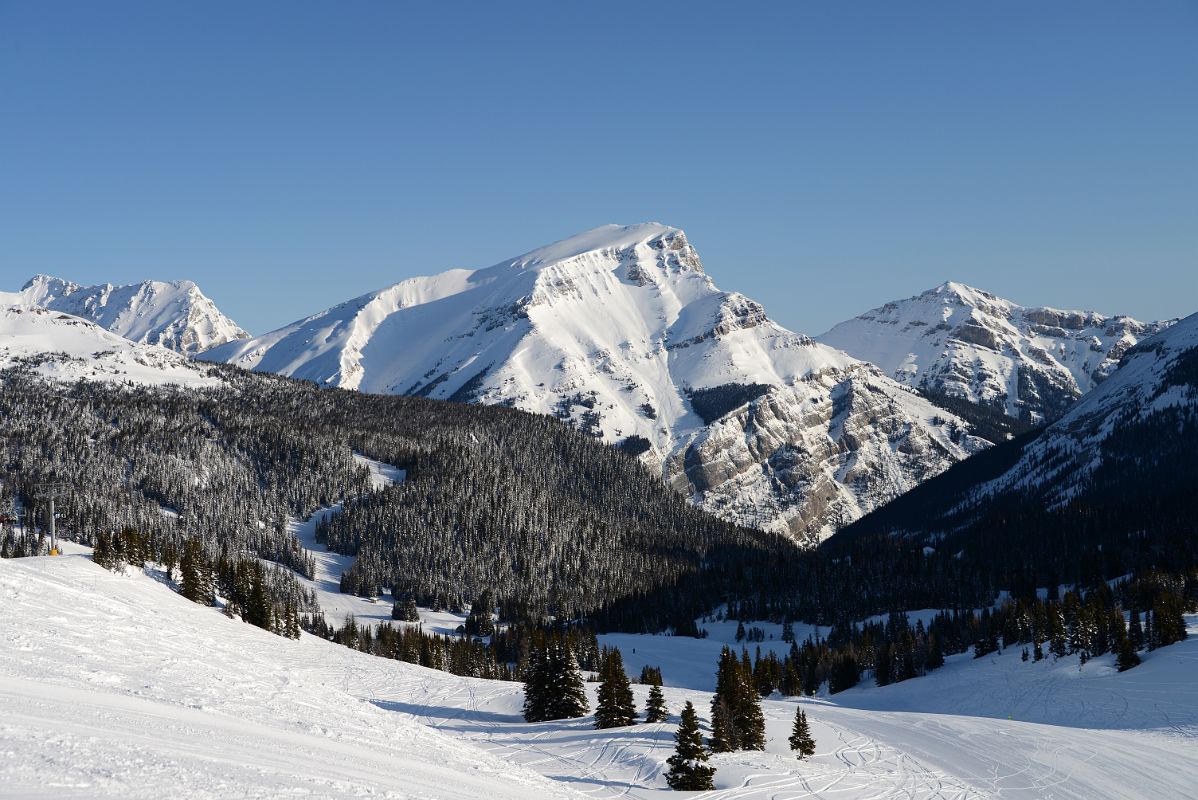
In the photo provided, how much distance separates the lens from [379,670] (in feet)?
292

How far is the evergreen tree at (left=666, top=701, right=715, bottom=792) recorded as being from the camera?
177 ft

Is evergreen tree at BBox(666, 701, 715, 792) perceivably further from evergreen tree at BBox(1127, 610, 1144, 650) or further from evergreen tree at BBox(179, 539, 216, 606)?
evergreen tree at BBox(1127, 610, 1144, 650)

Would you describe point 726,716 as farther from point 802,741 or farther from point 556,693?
point 556,693

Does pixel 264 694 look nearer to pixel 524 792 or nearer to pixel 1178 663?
pixel 524 792

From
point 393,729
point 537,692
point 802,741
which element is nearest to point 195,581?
point 537,692

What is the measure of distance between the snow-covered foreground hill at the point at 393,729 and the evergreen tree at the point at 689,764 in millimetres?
1308

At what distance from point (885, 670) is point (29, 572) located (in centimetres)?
10595

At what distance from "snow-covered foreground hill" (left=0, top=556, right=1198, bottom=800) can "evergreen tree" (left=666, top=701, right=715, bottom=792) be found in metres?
1.31

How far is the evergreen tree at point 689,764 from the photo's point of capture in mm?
54031

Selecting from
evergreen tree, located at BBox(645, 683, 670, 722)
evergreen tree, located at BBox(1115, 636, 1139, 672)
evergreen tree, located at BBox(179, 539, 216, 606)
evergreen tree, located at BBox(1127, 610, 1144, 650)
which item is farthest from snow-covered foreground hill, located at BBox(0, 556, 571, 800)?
evergreen tree, located at BBox(1127, 610, 1144, 650)

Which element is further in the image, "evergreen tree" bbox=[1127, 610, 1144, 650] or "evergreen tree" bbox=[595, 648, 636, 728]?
"evergreen tree" bbox=[1127, 610, 1144, 650]

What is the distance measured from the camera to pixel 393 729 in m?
49.4

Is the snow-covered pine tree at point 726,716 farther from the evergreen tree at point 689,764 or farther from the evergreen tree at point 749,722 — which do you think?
the evergreen tree at point 689,764

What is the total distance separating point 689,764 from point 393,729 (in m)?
16.9
